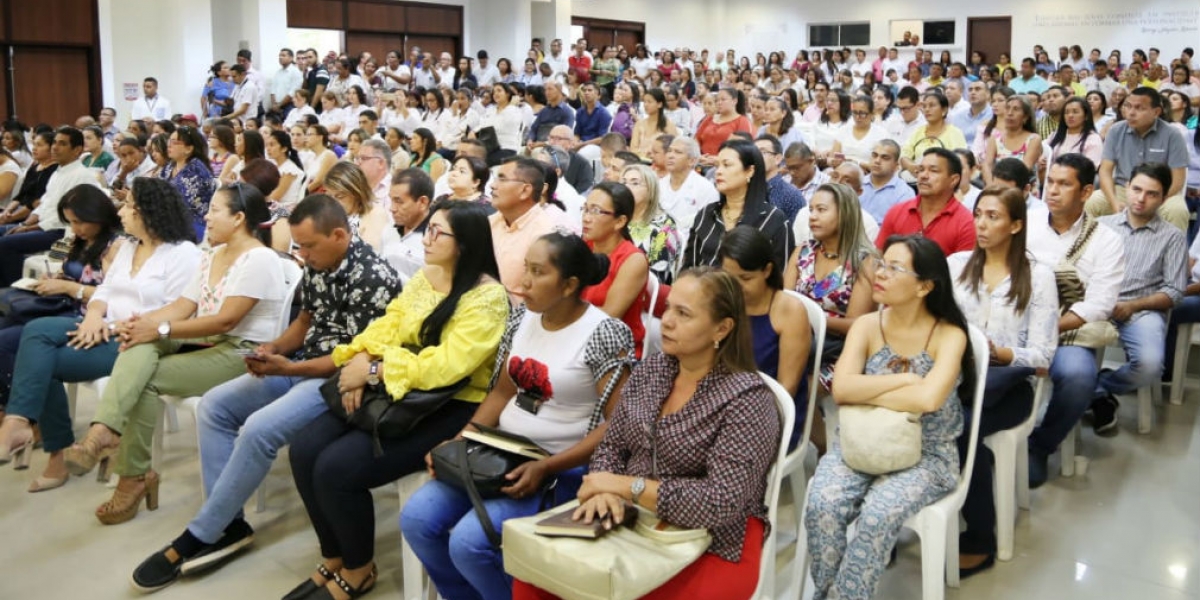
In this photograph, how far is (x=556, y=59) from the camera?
55.1 feet

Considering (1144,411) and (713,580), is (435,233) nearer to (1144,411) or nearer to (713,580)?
(713,580)

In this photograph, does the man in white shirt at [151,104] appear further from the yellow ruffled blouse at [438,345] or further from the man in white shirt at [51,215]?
the yellow ruffled blouse at [438,345]

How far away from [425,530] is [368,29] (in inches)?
598

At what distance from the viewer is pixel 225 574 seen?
3.06 metres

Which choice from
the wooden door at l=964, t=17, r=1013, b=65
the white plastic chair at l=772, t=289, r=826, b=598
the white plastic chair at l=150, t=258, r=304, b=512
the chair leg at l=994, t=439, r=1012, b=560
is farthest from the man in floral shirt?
the wooden door at l=964, t=17, r=1013, b=65

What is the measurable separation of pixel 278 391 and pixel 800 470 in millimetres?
1678

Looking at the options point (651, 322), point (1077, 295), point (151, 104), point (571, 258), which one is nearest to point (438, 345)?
point (571, 258)

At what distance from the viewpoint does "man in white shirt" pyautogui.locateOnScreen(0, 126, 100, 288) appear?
257 inches

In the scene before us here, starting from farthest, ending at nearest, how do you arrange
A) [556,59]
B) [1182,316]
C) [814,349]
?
1. [556,59]
2. [1182,316]
3. [814,349]

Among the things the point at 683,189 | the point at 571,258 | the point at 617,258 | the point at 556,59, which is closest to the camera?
the point at 571,258

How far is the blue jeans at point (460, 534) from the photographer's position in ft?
7.75

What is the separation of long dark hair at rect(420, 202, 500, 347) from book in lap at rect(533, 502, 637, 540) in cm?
88

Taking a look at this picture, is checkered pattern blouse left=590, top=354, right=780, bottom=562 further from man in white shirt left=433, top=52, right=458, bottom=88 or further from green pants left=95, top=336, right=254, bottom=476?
man in white shirt left=433, top=52, right=458, bottom=88

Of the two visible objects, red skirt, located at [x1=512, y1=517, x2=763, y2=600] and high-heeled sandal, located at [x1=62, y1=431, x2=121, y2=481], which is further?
high-heeled sandal, located at [x1=62, y1=431, x2=121, y2=481]
